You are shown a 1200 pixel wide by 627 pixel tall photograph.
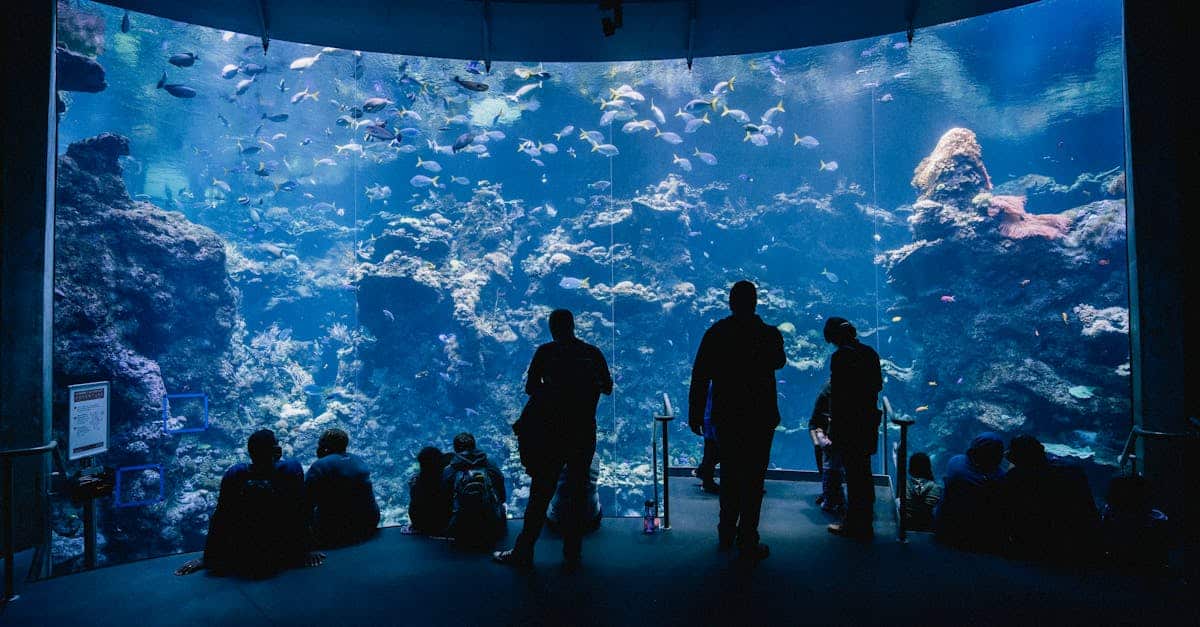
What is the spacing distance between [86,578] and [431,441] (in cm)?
1667

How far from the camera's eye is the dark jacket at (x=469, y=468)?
4219mm

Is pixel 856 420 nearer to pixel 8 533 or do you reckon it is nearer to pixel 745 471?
pixel 745 471

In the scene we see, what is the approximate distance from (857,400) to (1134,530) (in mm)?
1835

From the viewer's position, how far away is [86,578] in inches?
139

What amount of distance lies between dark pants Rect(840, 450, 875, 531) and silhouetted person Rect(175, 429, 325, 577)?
4.02 metres

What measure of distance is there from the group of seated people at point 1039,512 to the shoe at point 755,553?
48.3 inches

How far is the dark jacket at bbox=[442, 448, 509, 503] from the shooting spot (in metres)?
4.22

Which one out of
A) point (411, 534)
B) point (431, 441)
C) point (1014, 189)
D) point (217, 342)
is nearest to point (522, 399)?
point (431, 441)

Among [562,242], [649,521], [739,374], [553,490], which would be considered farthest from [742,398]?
[562,242]

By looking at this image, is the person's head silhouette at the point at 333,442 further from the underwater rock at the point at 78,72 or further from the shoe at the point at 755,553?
the underwater rock at the point at 78,72

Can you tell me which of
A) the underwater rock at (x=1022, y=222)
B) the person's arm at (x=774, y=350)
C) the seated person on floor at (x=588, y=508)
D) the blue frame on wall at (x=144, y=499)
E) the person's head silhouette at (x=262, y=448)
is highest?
the underwater rock at (x=1022, y=222)

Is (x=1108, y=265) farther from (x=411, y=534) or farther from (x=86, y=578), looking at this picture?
(x=86, y=578)

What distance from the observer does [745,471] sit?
3.52m

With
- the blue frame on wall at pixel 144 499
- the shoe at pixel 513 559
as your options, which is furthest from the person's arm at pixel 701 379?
the blue frame on wall at pixel 144 499
